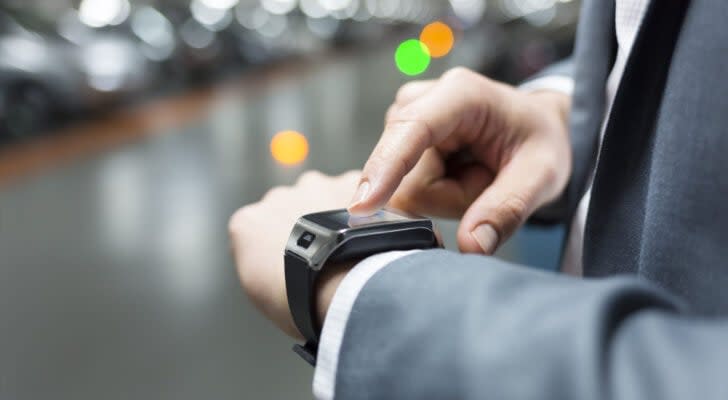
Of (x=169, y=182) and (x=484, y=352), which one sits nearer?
(x=484, y=352)

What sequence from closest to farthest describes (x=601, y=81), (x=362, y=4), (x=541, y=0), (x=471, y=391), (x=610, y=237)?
(x=471, y=391) < (x=610, y=237) < (x=601, y=81) < (x=541, y=0) < (x=362, y=4)

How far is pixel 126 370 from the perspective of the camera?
2.02 meters

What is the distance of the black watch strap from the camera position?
0.59m

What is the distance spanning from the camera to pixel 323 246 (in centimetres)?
60

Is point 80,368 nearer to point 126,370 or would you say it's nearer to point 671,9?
point 126,370

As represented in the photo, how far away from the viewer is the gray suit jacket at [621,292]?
1.32 feet

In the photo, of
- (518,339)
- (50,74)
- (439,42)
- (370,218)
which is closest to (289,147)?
(50,74)

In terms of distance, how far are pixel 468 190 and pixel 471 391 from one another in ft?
1.66

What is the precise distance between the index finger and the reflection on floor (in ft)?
0.53

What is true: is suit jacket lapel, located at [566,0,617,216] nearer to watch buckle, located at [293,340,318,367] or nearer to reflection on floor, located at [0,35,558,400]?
reflection on floor, located at [0,35,558,400]

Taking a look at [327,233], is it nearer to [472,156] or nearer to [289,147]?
[472,156]

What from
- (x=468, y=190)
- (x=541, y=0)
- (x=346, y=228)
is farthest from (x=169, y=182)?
(x=541, y=0)

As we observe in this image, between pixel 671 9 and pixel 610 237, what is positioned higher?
pixel 671 9

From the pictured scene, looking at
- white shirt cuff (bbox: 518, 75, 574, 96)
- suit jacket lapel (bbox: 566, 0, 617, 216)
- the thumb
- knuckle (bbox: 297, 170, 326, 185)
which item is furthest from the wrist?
white shirt cuff (bbox: 518, 75, 574, 96)
